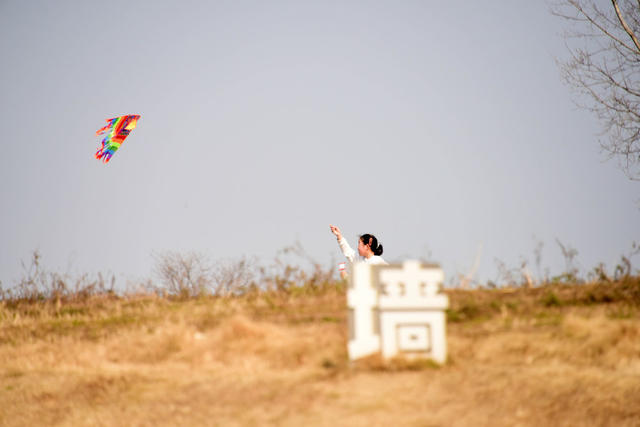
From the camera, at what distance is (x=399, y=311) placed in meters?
6.77

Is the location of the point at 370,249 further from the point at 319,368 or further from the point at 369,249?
the point at 319,368

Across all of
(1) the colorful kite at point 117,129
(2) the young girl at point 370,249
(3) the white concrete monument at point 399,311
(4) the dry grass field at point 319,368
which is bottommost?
(4) the dry grass field at point 319,368

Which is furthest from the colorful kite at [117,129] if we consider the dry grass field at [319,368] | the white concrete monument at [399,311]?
the white concrete monument at [399,311]

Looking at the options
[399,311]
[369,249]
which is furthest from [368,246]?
[399,311]

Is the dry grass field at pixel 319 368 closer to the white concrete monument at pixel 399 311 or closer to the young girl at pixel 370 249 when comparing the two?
the white concrete monument at pixel 399 311

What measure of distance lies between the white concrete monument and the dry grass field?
180 millimetres

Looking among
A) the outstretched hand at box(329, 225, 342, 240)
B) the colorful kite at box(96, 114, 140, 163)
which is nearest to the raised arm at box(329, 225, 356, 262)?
the outstretched hand at box(329, 225, 342, 240)

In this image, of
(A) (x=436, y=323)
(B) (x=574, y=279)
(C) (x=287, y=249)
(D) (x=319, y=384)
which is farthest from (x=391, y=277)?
(B) (x=574, y=279)

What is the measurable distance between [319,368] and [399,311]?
1.13 metres

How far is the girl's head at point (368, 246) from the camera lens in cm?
1192

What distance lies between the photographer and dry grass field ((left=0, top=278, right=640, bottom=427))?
6359 millimetres

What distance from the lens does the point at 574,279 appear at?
11.3 metres

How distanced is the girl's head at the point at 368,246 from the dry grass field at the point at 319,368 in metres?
1.62

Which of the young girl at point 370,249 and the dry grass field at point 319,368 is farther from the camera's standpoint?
the young girl at point 370,249
